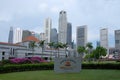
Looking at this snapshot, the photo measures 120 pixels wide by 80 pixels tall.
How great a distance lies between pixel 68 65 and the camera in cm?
2938

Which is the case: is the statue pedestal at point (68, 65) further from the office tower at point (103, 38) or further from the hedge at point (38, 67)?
the office tower at point (103, 38)

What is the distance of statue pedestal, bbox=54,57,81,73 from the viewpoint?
95.3 ft

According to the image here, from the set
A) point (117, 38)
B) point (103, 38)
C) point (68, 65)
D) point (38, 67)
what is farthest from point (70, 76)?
point (103, 38)

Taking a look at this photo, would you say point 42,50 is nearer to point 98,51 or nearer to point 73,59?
point 98,51

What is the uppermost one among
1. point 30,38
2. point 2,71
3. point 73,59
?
point 30,38

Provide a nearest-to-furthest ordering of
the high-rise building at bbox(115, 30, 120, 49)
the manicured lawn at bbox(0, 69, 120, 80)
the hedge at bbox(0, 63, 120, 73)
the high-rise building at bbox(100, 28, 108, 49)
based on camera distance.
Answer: the manicured lawn at bbox(0, 69, 120, 80) < the hedge at bbox(0, 63, 120, 73) < the high-rise building at bbox(115, 30, 120, 49) < the high-rise building at bbox(100, 28, 108, 49)

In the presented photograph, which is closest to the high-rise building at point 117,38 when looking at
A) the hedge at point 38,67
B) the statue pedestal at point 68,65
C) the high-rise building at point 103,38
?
the high-rise building at point 103,38

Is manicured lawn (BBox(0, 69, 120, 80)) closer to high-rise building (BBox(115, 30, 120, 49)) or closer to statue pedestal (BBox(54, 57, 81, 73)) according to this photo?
statue pedestal (BBox(54, 57, 81, 73))

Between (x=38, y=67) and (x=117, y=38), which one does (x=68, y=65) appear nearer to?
(x=38, y=67)

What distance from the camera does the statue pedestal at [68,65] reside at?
29.1 m

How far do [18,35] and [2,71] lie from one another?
15599 centimetres

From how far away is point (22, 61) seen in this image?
48.5 metres

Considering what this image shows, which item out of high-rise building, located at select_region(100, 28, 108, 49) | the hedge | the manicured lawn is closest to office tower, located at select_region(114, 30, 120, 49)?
high-rise building, located at select_region(100, 28, 108, 49)

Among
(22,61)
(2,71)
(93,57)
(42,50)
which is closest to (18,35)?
(42,50)
